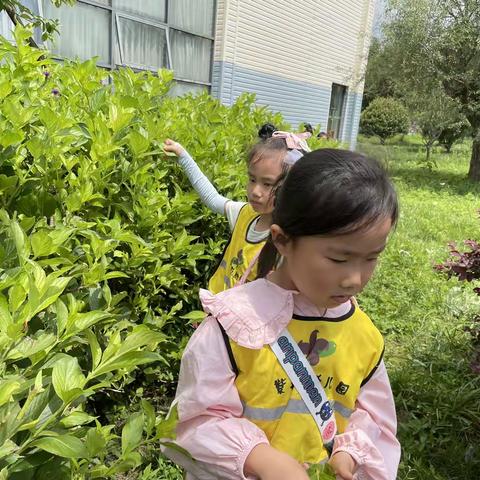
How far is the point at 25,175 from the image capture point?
1.50 meters

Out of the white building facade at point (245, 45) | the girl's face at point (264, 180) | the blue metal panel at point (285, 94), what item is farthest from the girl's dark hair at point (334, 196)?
the blue metal panel at point (285, 94)

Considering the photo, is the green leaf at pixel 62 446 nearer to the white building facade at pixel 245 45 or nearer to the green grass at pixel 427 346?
the green grass at pixel 427 346

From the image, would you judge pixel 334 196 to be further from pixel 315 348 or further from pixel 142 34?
pixel 142 34

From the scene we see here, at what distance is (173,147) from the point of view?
91.7 inches

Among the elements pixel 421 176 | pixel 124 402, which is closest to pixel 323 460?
pixel 124 402

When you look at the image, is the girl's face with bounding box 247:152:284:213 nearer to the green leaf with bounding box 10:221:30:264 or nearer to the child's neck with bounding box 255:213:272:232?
the child's neck with bounding box 255:213:272:232

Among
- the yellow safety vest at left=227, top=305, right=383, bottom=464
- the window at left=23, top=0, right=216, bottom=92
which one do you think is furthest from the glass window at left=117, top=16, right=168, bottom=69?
the yellow safety vest at left=227, top=305, right=383, bottom=464

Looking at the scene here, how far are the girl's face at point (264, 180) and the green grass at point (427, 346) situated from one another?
0.50 metres

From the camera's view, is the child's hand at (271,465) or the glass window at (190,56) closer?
the child's hand at (271,465)

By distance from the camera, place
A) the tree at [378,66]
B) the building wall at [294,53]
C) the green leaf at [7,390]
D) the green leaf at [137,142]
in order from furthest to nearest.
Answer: the tree at [378,66] → the building wall at [294,53] → the green leaf at [137,142] → the green leaf at [7,390]

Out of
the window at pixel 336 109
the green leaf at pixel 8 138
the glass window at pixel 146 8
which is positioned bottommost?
the window at pixel 336 109

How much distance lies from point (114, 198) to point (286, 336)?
1.02 meters

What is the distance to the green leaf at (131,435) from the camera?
104cm

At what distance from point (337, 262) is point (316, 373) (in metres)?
0.30
